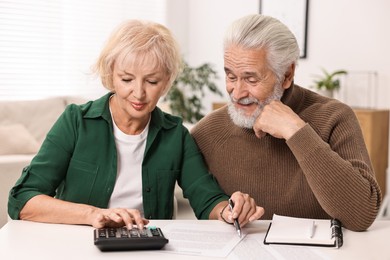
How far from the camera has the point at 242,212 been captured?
1.48m

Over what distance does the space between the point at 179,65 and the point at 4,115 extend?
277 centimetres

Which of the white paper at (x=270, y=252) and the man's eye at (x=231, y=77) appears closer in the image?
the white paper at (x=270, y=252)

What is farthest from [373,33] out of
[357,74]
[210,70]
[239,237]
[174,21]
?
[239,237]

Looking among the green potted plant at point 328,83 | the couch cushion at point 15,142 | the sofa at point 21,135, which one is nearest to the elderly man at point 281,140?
the sofa at point 21,135

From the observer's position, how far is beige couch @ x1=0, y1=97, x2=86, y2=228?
314cm

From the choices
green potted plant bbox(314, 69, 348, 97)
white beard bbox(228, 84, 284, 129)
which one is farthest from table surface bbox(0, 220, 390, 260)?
green potted plant bbox(314, 69, 348, 97)

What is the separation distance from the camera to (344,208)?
152 cm

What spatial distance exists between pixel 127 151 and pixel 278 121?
487 millimetres

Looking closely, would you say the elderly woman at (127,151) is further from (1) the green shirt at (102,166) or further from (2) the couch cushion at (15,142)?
(2) the couch cushion at (15,142)

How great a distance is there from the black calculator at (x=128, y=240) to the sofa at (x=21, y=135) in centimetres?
201

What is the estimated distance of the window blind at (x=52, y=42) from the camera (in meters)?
4.81

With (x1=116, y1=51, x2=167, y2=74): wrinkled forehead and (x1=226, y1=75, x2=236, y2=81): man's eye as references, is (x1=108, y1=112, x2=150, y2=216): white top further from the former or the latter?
(x1=226, y1=75, x2=236, y2=81): man's eye

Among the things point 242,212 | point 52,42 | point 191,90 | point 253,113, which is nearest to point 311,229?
point 242,212

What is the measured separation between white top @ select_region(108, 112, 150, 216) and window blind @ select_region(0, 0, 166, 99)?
331 centimetres
